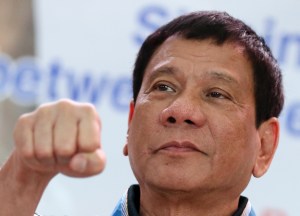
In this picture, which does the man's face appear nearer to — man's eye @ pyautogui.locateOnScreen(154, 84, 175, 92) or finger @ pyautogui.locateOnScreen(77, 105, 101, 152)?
man's eye @ pyautogui.locateOnScreen(154, 84, 175, 92)

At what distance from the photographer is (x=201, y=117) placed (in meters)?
3.15

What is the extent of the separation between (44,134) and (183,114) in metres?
0.82

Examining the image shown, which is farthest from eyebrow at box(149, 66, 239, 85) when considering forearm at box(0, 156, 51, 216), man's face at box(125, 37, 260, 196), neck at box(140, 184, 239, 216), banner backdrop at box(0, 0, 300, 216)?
banner backdrop at box(0, 0, 300, 216)

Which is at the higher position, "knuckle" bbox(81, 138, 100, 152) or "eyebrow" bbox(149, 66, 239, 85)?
"eyebrow" bbox(149, 66, 239, 85)

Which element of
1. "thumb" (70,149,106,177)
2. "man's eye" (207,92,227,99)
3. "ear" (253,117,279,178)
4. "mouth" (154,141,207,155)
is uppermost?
"man's eye" (207,92,227,99)

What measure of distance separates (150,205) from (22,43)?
202 cm

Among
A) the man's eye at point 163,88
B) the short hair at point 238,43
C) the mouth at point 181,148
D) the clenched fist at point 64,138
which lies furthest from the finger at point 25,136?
the short hair at point 238,43

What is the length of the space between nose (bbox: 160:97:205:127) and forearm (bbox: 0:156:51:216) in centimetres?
58

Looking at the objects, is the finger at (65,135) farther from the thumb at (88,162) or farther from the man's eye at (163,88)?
the man's eye at (163,88)

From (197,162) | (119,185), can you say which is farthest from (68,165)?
(119,185)

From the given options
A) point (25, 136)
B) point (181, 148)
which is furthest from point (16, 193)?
point (181, 148)

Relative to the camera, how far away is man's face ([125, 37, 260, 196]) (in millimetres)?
3131

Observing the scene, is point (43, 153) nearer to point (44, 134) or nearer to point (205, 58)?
point (44, 134)

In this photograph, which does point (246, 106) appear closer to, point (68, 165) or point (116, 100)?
point (68, 165)
